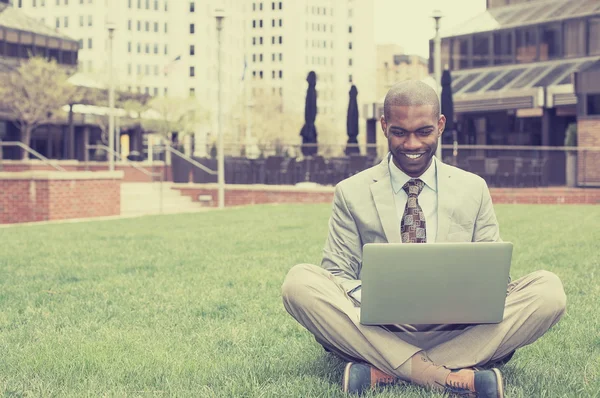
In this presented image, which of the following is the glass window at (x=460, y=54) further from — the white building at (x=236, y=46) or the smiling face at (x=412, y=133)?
the white building at (x=236, y=46)

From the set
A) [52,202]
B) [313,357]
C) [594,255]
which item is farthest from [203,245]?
[52,202]

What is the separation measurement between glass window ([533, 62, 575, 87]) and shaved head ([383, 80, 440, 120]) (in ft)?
91.4

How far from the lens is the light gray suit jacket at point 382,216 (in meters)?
4.29

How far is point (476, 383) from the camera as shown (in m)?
3.84

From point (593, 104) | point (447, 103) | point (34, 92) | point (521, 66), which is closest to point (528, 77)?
point (521, 66)

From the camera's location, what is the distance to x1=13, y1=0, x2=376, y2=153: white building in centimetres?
11475

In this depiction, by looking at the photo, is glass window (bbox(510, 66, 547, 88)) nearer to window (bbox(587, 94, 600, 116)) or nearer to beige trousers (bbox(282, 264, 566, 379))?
window (bbox(587, 94, 600, 116))

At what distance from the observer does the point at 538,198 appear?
23.9m

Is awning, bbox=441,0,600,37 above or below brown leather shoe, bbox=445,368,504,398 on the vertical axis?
above

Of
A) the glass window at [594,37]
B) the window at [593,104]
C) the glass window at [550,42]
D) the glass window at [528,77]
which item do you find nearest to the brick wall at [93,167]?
the glass window at [528,77]

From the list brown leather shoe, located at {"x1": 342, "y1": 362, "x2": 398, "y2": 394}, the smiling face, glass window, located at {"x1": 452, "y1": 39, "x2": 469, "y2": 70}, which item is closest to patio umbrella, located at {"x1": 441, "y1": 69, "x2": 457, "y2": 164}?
glass window, located at {"x1": 452, "y1": 39, "x2": 469, "y2": 70}

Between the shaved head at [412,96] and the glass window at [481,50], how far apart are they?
34.3 meters

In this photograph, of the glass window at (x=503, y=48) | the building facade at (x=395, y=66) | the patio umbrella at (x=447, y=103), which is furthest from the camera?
the building facade at (x=395, y=66)

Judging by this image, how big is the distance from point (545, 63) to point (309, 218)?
2031 centimetres
